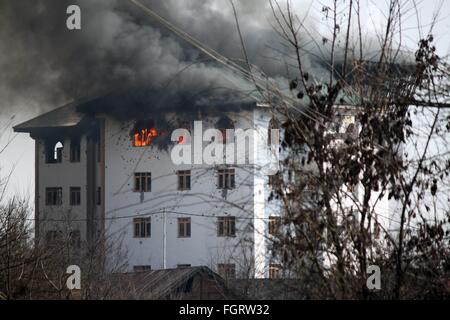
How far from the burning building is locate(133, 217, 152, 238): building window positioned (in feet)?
0.13

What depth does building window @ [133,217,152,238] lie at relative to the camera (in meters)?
36.7

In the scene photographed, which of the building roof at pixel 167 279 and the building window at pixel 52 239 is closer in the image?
the building window at pixel 52 239

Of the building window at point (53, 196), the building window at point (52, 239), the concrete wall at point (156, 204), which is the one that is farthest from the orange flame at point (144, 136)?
the building window at point (52, 239)

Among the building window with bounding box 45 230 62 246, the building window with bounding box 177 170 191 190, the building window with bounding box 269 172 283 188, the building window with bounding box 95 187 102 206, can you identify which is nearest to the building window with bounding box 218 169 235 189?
the building window with bounding box 177 170 191 190

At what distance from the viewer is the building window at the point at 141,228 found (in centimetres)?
3666

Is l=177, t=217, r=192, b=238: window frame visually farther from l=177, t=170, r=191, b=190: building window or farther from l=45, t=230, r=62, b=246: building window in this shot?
l=45, t=230, r=62, b=246: building window

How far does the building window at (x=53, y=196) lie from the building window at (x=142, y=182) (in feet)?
10.2

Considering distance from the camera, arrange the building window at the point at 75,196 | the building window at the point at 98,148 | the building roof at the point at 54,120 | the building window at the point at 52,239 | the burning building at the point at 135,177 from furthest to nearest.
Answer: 1. the building window at the point at 98,148
2. the building window at the point at 75,196
3. the burning building at the point at 135,177
4. the building roof at the point at 54,120
5. the building window at the point at 52,239

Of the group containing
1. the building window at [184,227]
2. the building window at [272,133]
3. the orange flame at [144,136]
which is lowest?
the building window at [272,133]

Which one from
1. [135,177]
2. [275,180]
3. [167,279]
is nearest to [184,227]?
[135,177]

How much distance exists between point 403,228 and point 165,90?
28.6m

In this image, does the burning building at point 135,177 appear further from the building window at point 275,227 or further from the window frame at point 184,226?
the building window at point 275,227
